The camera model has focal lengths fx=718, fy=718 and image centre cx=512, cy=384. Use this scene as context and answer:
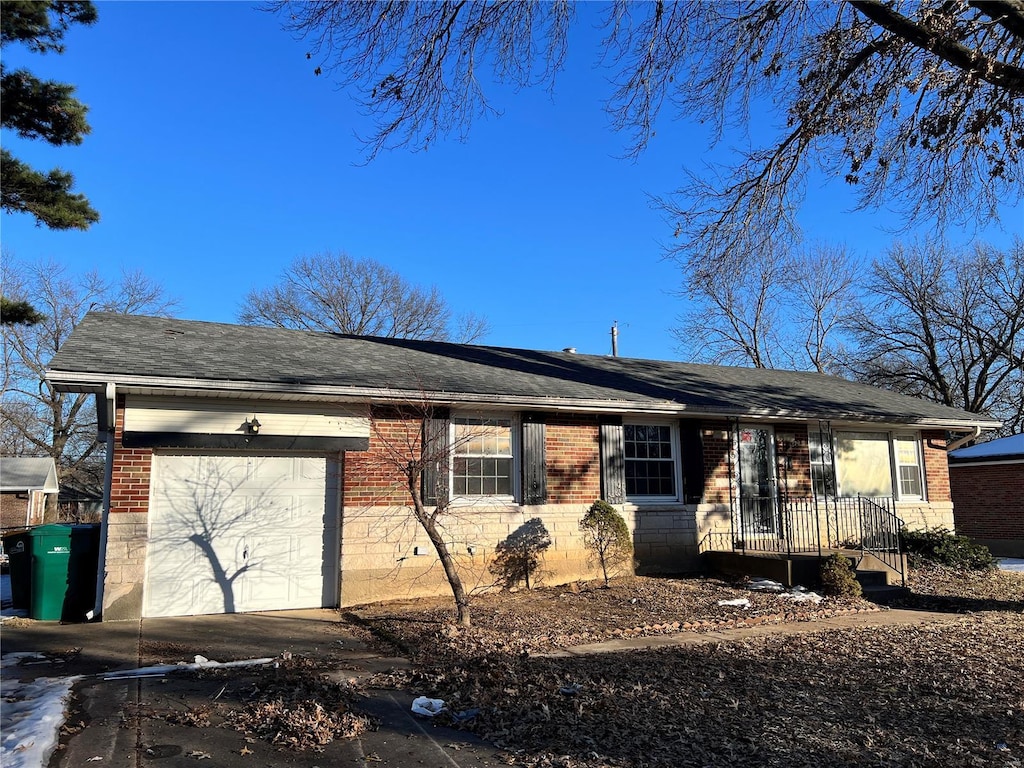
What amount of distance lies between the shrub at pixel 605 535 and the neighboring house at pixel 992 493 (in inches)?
519

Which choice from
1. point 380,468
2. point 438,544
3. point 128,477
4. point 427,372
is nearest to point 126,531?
point 128,477

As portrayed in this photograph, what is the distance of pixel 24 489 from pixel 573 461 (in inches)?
1050

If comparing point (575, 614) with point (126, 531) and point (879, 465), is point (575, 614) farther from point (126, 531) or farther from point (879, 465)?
point (879, 465)

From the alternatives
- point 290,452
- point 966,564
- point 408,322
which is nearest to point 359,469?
point 290,452

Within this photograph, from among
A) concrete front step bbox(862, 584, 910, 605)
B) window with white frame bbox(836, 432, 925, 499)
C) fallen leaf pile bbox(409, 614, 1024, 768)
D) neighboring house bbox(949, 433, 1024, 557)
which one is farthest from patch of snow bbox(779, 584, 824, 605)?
neighboring house bbox(949, 433, 1024, 557)

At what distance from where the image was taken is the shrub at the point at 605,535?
37.2ft

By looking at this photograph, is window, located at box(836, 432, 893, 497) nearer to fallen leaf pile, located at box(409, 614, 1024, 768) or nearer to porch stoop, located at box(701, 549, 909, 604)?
porch stoop, located at box(701, 549, 909, 604)

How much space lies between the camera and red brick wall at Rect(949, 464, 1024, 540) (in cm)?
1962

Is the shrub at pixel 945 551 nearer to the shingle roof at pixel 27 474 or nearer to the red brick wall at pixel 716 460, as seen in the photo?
the red brick wall at pixel 716 460

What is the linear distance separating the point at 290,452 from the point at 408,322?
27.9 m

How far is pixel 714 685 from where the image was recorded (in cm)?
616

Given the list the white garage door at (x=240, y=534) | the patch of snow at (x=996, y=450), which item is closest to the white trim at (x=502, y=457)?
the white garage door at (x=240, y=534)

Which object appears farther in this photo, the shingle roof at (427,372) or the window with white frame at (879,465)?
the window with white frame at (879,465)

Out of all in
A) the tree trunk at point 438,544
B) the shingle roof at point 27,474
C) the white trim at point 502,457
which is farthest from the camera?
the shingle roof at point 27,474
